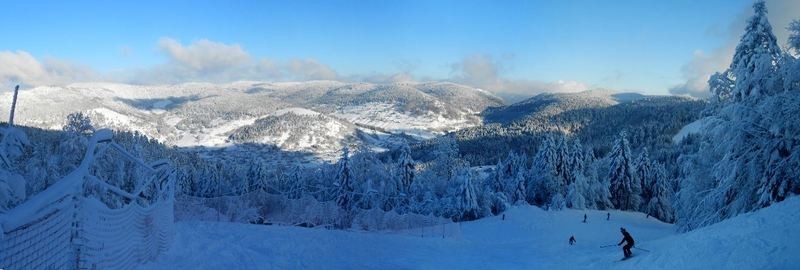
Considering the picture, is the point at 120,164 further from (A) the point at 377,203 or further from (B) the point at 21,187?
(A) the point at 377,203

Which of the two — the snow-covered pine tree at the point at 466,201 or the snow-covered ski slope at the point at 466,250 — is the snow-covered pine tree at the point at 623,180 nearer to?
the snow-covered pine tree at the point at 466,201

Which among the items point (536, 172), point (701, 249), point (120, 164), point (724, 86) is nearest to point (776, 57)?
point (724, 86)

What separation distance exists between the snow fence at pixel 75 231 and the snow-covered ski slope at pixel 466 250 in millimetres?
1133

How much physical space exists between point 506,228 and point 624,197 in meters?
22.1

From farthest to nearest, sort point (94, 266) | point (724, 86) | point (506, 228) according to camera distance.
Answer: point (506, 228) → point (724, 86) → point (94, 266)

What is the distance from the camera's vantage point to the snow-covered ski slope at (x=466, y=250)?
11758 mm

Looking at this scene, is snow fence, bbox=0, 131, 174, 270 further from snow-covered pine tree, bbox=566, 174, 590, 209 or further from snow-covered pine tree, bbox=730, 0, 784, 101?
snow-covered pine tree, bbox=566, 174, 590, 209

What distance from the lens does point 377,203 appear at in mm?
48938

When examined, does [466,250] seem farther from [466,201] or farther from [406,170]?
[406,170]

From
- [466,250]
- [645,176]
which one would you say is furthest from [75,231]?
[645,176]

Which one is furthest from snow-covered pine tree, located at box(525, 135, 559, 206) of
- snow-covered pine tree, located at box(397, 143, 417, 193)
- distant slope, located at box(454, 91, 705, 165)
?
distant slope, located at box(454, 91, 705, 165)

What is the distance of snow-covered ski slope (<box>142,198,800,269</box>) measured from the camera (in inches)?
A: 463

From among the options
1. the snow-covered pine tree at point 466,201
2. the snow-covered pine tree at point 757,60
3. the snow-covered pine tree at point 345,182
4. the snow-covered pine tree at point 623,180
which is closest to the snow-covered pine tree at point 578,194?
the snow-covered pine tree at point 623,180

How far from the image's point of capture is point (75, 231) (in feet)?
26.8
